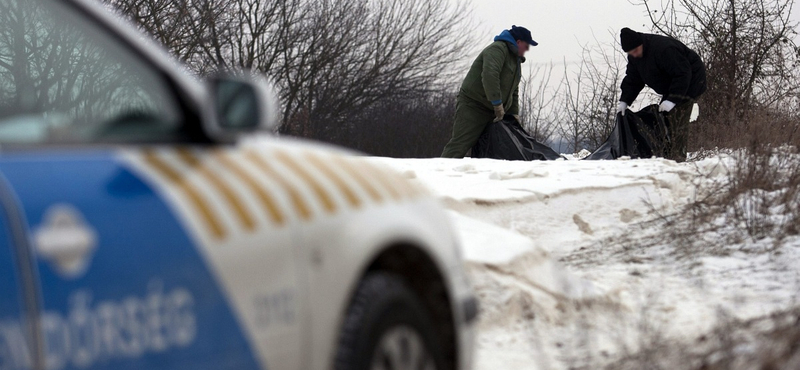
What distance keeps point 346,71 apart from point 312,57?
216 cm

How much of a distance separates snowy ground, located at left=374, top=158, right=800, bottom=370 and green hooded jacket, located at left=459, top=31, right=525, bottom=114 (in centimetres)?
373

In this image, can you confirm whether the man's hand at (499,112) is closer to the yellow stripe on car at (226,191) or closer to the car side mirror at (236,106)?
the car side mirror at (236,106)

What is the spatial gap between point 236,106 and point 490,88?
970 centimetres

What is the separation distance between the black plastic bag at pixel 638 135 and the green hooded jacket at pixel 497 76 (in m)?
1.34

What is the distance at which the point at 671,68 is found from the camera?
1115 cm

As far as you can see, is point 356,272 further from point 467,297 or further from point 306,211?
point 467,297

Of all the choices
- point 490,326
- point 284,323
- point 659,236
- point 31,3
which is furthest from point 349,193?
point 659,236

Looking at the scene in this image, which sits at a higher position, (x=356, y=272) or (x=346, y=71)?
(x=346, y=71)

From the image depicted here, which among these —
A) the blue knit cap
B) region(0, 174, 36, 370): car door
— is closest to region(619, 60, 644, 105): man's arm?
the blue knit cap

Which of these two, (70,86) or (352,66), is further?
(352,66)

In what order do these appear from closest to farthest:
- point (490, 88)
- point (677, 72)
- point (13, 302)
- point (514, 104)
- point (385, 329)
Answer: point (13, 302) < point (385, 329) < point (677, 72) < point (490, 88) < point (514, 104)

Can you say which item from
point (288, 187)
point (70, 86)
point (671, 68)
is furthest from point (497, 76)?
point (288, 187)

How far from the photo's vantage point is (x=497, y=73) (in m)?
11.6

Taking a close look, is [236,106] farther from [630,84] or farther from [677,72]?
[630,84]
